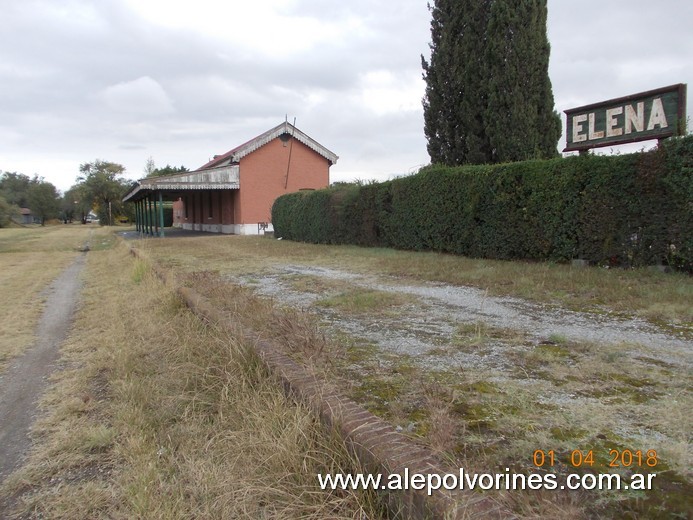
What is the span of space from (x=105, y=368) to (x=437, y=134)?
12.6 metres

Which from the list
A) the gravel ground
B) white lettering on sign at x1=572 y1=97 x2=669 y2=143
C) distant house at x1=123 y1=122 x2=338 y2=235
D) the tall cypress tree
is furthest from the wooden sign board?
distant house at x1=123 y1=122 x2=338 y2=235

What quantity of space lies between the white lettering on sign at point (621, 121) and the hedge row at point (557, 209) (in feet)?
3.75

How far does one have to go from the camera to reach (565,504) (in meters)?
1.69

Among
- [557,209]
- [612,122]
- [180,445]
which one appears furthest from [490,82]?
[180,445]

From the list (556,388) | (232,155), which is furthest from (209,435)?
(232,155)

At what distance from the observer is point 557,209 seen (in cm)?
812

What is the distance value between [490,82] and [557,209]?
592 cm

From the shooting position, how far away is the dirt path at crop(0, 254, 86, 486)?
9.23 feet

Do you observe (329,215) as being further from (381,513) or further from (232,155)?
(381,513)

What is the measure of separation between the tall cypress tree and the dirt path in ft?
36.4

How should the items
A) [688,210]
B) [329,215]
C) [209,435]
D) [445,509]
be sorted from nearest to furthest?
1. [445,509]
2. [209,435]
3. [688,210]
4. [329,215]

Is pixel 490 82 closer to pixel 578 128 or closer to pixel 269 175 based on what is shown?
pixel 578 128

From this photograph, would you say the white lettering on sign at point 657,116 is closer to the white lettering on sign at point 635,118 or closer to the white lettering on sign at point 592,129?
the white lettering on sign at point 635,118

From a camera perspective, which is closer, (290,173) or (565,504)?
(565,504)
